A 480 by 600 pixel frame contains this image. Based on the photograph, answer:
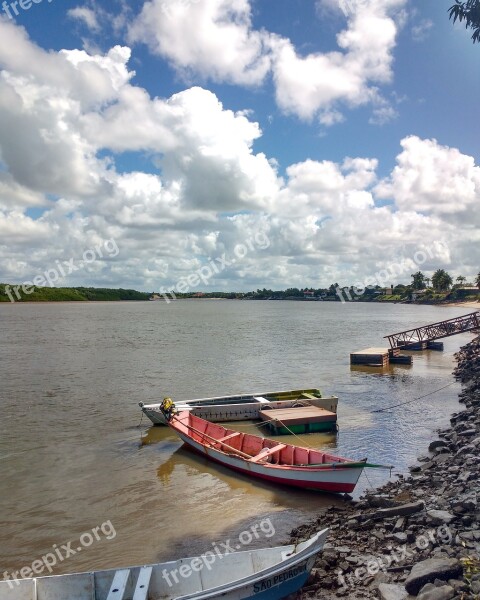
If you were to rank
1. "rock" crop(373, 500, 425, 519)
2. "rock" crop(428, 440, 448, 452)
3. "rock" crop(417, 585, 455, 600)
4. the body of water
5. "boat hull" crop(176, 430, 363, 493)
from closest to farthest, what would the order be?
"rock" crop(417, 585, 455, 600)
"rock" crop(373, 500, 425, 519)
the body of water
"boat hull" crop(176, 430, 363, 493)
"rock" crop(428, 440, 448, 452)

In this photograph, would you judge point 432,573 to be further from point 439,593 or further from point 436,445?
point 436,445

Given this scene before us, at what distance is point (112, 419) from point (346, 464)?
15.7 m

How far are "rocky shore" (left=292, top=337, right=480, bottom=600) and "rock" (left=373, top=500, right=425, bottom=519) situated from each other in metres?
0.02

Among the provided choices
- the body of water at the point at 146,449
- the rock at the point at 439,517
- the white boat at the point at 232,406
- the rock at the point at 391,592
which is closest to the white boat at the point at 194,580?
the rock at the point at 391,592

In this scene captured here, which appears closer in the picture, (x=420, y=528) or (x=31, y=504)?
(x=420, y=528)

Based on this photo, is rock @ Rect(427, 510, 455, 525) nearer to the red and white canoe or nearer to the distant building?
the red and white canoe

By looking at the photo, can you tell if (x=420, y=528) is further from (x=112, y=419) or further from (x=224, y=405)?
(x=112, y=419)

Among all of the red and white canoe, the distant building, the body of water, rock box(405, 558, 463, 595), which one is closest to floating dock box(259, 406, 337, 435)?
the body of water

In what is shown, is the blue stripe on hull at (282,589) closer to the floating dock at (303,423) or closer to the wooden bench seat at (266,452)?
the wooden bench seat at (266,452)

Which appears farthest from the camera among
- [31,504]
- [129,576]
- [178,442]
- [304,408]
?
[304,408]

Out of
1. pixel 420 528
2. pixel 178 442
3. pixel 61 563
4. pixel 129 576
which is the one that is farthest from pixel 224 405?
pixel 129 576

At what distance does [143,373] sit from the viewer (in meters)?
41.3

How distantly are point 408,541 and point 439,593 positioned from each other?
9.57ft

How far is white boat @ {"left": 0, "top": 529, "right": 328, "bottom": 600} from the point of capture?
8.20m
